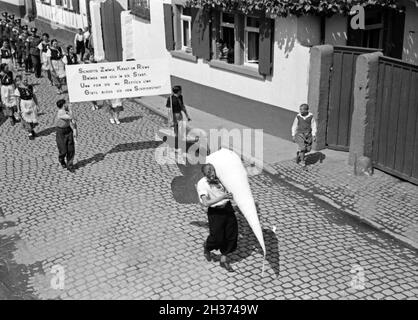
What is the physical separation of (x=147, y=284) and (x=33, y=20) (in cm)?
2735

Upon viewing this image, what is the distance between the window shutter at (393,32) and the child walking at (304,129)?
3231 millimetres

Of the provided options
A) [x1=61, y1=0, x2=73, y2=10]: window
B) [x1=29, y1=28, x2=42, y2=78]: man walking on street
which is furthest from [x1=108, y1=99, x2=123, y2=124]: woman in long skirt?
[x1=61, y1=0, x2=73, y2=10]: window

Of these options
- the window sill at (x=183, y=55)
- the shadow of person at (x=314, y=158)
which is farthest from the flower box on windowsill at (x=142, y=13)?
the shadow of person at (x=314, y=158)

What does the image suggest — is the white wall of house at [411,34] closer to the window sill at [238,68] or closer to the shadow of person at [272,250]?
the window sill at [238,68]

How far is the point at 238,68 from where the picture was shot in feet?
46.8

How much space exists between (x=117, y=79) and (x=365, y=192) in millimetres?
6102

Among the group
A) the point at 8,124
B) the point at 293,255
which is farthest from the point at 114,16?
the point at 293,255

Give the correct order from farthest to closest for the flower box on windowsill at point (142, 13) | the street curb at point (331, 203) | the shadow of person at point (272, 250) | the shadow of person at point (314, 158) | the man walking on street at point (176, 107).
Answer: the flower box on windowsill at point (142, 13) < the man walking on street at point (176, 107) < the shadow of person at point (314, 158) < the street curb at point (331, 203) < the shadow of person at point (272, 250)

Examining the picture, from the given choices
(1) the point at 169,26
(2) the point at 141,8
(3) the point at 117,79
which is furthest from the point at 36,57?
(3) the point at 117,79

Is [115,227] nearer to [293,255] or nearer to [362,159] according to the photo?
[293,255]

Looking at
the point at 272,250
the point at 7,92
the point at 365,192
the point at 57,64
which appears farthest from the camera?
the point at 57,64

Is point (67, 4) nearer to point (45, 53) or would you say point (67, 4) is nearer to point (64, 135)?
point (45, 53)

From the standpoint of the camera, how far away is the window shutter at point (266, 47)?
13.0 metres
